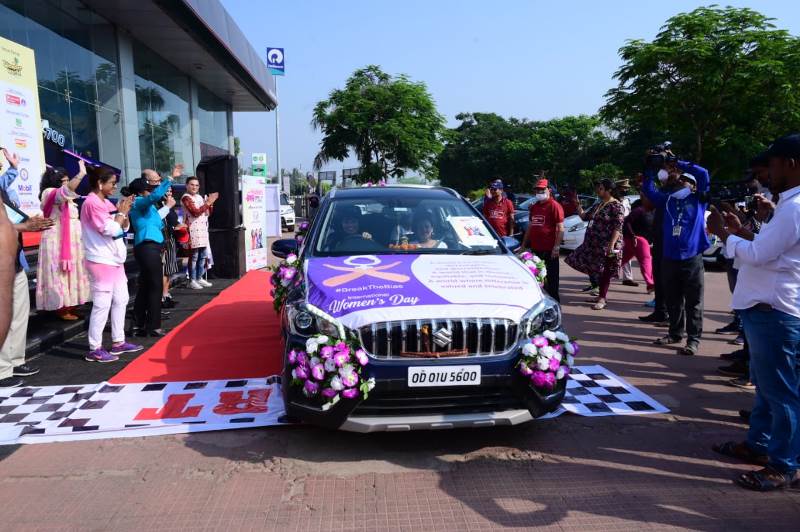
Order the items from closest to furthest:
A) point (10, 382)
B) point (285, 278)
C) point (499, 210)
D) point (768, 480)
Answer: point (768, 480)
point (285, 278)
point (10, 382)
point (499, 210)

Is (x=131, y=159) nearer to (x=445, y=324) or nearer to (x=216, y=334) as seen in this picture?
(x=216, y=334)

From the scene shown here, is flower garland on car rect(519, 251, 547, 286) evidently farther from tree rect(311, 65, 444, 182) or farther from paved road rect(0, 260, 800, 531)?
tree rect(311, 65, 444, 182)

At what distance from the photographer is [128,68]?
15.5 m

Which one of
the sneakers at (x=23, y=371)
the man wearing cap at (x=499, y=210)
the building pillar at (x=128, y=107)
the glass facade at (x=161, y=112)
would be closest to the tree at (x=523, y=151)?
the glass facade at (x=161, y=112)

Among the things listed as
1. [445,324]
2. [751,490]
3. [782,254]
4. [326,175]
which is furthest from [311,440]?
[326,175]

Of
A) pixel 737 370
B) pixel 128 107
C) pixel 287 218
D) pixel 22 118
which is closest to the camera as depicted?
pixel 737 370

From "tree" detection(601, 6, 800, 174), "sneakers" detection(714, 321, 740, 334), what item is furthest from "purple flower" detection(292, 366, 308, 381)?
"tree" detection(601, 6, 800, 174)

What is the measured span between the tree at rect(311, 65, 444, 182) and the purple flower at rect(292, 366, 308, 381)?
948 inches

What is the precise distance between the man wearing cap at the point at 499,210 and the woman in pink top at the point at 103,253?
575cm

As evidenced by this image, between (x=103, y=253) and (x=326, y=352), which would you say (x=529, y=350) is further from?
(x=103, y=253)

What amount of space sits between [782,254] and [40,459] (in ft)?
15.2

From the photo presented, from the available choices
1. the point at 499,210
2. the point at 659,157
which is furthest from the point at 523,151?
the point at 659,157

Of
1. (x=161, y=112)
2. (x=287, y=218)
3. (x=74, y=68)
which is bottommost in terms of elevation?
(x=287, y=218)

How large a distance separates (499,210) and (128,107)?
36.6 feet
